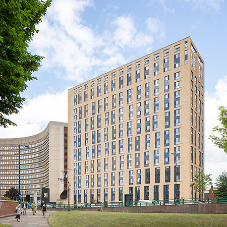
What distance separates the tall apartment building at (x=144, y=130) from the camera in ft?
248

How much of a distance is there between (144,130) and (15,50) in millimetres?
70210

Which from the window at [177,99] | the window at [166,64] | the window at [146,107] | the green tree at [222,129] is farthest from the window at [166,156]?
the green tree at [222,129]

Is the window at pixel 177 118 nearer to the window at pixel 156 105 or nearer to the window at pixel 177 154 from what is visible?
the window at pixel 156 105

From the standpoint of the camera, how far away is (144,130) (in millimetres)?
82875

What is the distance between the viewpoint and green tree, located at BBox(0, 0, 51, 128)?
526 inches

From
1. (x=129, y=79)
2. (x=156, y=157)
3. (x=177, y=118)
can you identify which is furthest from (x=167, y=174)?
(x=129, y=79)

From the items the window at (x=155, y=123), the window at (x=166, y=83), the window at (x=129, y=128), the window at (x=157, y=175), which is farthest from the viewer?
the window at (x=129, y=128)

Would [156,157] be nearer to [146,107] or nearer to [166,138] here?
[166,138]

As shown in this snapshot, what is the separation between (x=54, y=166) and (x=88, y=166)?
23.5 m

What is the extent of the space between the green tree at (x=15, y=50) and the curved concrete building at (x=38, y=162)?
80.4 m

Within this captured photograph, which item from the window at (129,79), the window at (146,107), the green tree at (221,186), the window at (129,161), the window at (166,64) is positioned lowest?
the green tree at (221,186)

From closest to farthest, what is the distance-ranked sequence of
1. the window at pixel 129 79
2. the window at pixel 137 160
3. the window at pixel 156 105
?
the window at pixel 156 105, the window at pixel 137 160, the window at pixel 129 79

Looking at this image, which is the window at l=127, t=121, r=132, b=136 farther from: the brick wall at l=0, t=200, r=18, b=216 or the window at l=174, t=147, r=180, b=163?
the brick wall at l=0, t=200, r=18, b=216

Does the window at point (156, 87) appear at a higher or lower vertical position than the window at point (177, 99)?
higher
